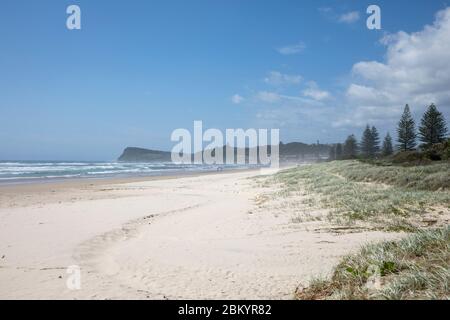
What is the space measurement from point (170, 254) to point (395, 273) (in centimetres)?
427

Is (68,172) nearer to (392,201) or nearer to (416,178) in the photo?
(416,178)

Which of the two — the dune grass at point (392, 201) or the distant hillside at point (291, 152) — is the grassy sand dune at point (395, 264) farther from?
the distant hillside at point (291, 152)

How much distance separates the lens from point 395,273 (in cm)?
442

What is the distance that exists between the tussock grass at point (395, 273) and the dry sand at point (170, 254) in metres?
0.62

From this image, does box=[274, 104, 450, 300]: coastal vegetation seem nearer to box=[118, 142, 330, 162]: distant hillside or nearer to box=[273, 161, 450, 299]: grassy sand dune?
box=[273, 161, 450, 299]: grassy sand dune

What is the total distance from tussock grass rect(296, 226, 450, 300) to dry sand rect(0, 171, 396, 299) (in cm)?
62

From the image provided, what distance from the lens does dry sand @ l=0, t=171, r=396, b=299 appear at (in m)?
5.20

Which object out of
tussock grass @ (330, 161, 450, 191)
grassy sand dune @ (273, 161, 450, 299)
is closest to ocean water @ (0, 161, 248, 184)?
tussock grass @ (330, 161, 450, 191)

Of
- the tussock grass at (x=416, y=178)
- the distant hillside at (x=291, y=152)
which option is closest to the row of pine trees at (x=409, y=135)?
the tussock grass at (x=416, y=178)

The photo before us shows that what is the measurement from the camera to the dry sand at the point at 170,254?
5199 mm

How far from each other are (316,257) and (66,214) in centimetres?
954

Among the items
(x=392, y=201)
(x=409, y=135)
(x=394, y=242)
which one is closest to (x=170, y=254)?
(x=394, y=242)

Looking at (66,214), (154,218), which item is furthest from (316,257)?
(66,214)

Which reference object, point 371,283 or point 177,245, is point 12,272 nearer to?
point 177,245
